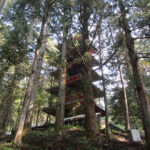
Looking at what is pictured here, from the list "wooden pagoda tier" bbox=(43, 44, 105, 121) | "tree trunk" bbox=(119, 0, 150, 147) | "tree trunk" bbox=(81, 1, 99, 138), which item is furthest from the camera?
"wooden pagoda tier" bbox=(43, 44, 105, 121)

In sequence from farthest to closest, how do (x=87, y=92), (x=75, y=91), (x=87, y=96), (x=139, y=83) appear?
(x=75, y=91)
(x=87, y=92)
(x=87, y=96)
(x=139, y=83)

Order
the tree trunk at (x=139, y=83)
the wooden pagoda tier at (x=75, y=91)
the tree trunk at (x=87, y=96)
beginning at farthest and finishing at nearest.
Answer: the wooden pagoda tier at (x=75, y=91)
the tree trunk at (x=87, y=96)
the tree trunk at (x=139, y=83)

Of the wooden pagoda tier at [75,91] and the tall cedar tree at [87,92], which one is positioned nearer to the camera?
the tall cedar tree at [87,92]

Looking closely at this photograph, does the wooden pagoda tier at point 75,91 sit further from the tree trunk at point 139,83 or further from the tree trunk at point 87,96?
the tree trunk at point 139,83

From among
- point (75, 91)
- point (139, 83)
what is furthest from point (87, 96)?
point (75, 91)

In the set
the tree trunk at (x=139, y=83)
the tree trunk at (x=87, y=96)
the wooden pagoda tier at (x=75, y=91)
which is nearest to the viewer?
the tree trunk at (x=139, y=83)

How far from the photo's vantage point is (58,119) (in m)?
8.03

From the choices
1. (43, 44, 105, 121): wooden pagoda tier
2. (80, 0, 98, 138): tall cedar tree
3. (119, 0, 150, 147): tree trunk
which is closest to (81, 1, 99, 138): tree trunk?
(80, 0, 98, 138): tall cedar tree

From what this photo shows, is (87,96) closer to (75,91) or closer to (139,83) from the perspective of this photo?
(139,83)

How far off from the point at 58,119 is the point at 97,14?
6423mm

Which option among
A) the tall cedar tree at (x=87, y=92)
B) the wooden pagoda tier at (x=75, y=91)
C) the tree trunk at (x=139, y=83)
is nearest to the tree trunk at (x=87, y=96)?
the tall cedar tree at (x=87, y=92)

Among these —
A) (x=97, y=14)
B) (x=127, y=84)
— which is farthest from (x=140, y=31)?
(x=127, y=84)

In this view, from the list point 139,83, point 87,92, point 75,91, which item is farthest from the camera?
point 75,91

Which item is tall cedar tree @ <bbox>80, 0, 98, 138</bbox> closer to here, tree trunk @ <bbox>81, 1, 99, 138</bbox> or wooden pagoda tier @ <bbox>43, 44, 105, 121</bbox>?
tree trunk @ <bbox>81, 1, 99, 138</bbox>
